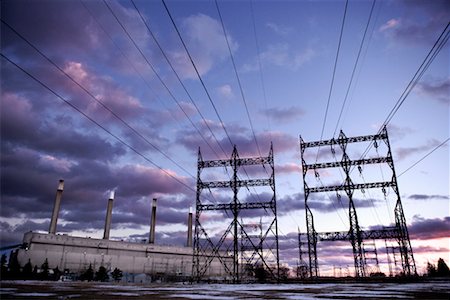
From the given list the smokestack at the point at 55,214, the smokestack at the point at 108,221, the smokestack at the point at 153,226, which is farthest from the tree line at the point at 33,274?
the smokestack at the point at 153,226

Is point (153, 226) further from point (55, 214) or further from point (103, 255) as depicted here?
point (55, 214)

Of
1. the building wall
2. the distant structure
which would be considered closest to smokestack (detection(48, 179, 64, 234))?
the distant structure

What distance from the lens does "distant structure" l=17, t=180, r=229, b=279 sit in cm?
5272

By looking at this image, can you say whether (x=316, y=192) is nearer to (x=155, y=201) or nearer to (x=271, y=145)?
(x=271, y=145)

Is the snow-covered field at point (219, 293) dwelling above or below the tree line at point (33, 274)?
above

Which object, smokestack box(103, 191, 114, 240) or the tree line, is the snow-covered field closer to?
the tree line

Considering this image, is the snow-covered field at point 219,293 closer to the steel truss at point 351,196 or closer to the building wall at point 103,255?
the steel truss at point 351,196

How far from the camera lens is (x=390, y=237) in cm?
3241

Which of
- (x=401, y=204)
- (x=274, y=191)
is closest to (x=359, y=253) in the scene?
(x=401, y=204)

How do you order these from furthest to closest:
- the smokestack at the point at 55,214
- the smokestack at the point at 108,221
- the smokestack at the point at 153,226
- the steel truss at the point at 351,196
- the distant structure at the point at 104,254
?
the smokestack at the point at 153,226, the smokestack at the point at 108,221, the smokestack at the point at 55,214, the distant structure at the point at 104,254, the steel truss at the point at 351,196

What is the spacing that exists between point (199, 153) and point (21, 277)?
2816 centimetres

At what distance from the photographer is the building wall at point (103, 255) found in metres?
52.8

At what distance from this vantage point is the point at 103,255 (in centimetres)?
5709

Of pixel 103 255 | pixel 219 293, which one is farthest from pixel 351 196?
pixel 103 255
